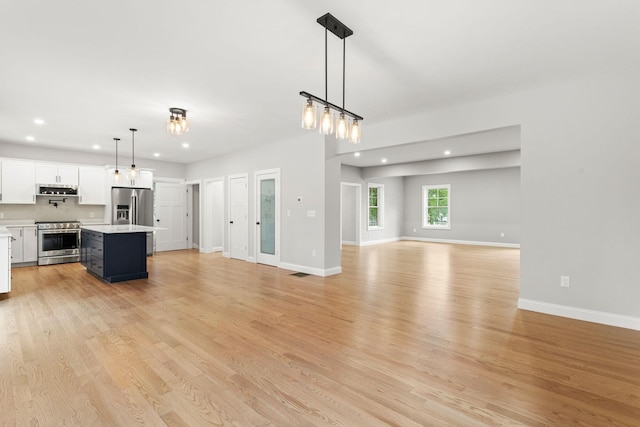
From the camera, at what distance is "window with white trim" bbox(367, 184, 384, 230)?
11.2m

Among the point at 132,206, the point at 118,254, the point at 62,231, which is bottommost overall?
Answer: the point at 118,254

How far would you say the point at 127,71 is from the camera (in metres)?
3.25

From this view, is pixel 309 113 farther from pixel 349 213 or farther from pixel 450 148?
pixel 349 213

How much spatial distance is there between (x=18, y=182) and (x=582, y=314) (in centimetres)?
1002

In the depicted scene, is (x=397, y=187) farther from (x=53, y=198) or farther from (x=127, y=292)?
(x=53, y=198)

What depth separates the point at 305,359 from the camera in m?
2.56

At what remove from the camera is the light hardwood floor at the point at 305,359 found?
1898mm

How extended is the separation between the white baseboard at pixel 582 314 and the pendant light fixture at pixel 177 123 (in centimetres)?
500

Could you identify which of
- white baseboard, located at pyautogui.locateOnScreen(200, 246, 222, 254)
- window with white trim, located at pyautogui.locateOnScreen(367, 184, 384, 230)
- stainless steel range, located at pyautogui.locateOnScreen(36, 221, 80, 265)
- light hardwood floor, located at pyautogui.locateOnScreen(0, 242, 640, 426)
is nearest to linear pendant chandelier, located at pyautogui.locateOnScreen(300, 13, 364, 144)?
light hardwood floor, located at pyautogui.locateOnScreen(0, 242, 640, 426)

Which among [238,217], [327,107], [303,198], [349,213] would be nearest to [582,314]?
[327,107]

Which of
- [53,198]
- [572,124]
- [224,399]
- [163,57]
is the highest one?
[163,57]

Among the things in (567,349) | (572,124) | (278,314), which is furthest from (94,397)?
(572,124)

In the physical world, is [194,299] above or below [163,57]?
below

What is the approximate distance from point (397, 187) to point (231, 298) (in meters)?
9.03
